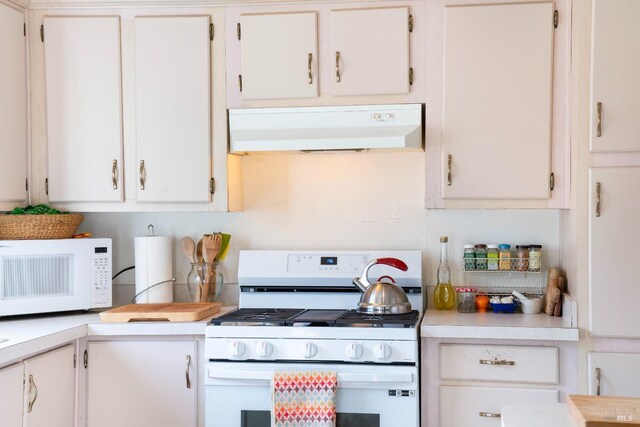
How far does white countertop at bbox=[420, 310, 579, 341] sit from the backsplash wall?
0.50m

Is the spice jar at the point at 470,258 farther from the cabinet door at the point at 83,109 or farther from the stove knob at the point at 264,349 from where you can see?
the cabinet door at the point at 83,109

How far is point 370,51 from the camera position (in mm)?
3385

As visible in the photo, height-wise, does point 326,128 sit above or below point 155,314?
above

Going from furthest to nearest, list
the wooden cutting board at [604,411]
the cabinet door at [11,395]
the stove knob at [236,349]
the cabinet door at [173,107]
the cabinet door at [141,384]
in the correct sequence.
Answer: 1. the cabinet door at [173,107]
2. the cabinet door at [141,384]
3. the stove knob at [236,349]
4. the cabinet door at [11,395]
5. the wooden cutting board at [604,411]

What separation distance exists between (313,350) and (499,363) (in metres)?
0.72

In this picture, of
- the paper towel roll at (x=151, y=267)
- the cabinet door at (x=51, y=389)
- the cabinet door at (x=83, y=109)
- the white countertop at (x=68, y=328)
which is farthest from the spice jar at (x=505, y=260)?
the cabinet door at (x=51, y=389)

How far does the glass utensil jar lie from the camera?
12.3 feet

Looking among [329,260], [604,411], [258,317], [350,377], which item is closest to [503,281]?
[329,260]

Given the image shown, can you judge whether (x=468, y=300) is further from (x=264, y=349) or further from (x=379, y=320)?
(x=264, y=349)

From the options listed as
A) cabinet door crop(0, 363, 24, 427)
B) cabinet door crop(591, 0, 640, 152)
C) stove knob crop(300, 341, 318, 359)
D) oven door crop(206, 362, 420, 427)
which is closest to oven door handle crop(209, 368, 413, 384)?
oven door crop(206, 362, 420, 427)

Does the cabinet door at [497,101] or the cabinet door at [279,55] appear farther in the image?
the cabinet door at [279,55]

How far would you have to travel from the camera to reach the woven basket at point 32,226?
3.38 meters

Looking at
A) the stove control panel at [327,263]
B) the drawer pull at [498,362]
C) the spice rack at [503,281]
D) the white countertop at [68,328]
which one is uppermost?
the stove control panel at [327,263]

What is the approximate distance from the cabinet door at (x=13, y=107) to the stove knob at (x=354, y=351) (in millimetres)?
1595
